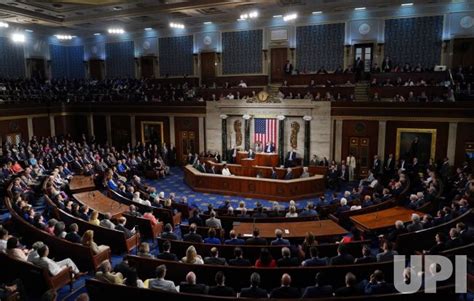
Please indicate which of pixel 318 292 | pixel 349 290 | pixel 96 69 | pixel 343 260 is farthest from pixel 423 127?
pixel 96 69

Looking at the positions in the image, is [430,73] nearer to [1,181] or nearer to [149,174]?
[149,174]

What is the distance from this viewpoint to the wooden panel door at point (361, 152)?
17609 mm

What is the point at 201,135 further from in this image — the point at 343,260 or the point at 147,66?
the point at 343,260

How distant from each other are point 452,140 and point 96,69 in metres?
24.2

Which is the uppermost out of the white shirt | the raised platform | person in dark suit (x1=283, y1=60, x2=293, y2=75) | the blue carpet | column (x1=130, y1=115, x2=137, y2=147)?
person in dark suit (x1=283, y1=60, x2=293, y2=75)

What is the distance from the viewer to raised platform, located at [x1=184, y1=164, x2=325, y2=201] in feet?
47.4

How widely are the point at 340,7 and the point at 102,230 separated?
55.0 ft

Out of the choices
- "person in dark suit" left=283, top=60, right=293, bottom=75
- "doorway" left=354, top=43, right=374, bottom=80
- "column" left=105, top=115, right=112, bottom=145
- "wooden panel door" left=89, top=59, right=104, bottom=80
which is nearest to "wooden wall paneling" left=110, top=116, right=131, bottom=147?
"column" left=105, top=115, right=112, bottom=145

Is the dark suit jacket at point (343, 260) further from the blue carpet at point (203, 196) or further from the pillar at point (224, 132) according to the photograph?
the pillar at point (224, 132)

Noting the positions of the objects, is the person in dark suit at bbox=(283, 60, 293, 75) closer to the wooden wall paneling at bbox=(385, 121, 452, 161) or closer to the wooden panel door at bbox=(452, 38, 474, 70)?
the wooden wall paneling at bbox=(385, 121, 452, 161)

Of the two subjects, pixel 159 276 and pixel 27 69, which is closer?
pixel 159 276

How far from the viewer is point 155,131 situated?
22.0 meters

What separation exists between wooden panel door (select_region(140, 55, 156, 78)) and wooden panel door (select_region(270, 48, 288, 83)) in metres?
8.75

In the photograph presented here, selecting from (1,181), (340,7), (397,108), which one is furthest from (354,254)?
(340,7)
